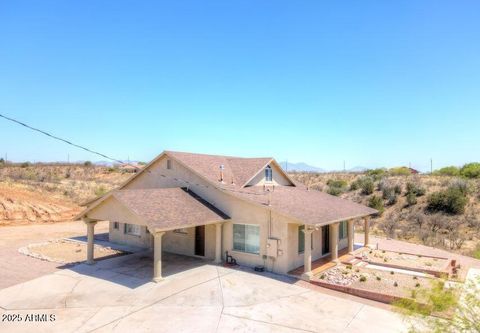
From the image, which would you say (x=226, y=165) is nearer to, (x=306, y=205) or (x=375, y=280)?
(x=306, y=205)

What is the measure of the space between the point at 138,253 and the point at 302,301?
410 inches

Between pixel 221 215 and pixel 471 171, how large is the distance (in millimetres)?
48505

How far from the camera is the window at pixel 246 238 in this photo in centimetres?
1681

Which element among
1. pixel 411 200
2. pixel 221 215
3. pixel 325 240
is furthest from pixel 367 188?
pixel 221 215

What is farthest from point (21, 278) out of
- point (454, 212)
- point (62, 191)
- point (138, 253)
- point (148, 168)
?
point (454, 212)

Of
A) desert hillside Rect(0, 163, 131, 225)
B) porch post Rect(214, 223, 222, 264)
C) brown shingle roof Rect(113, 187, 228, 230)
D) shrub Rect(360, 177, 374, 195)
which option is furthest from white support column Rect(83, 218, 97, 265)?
shrub Rect(360, 177, 374, 195)

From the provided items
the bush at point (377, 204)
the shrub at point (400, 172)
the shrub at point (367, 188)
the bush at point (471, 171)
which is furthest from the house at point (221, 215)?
the bush at point (471, 171)

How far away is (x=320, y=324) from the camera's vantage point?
1083 centimetres

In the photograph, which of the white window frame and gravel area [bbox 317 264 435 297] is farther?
the white window frame

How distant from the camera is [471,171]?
168ft

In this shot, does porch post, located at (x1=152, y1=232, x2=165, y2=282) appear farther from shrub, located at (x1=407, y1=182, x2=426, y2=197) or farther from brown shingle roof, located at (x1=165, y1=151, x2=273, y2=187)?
shrub, located at (x1=407, y1=182, x2=426, y2=197)

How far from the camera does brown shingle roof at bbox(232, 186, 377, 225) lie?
16.0 metres

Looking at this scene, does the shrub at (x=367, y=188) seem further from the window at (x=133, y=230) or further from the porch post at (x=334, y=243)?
the window at (x=133, y=230)

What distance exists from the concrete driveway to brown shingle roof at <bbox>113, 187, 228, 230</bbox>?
233cm
